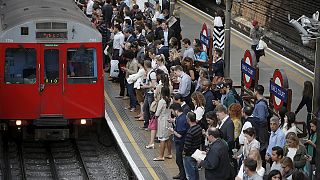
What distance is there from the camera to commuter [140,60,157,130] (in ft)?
72.8

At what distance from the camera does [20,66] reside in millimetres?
21562

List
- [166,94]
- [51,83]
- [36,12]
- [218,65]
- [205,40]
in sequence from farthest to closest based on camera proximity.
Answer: [205,40], [218,65], [36,12], [51,83], [166,94]

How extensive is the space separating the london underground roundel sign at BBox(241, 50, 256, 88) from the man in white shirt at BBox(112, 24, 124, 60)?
479 cm

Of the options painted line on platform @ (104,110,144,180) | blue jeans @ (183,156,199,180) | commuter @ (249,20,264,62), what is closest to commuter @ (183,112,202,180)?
blue jeans @ (183,156,199,180)

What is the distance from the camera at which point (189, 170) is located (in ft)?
58.4

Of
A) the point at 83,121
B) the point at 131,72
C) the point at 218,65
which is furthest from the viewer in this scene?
the point at 131,72

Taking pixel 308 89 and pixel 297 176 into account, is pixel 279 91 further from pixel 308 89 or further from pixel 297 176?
pixel 297 176

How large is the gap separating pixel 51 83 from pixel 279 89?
5266 mm

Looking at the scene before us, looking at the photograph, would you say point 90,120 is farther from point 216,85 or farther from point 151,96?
point 216,85

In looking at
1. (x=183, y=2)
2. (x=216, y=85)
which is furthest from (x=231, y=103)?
(x=183, y=2)

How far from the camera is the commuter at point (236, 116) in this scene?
700 inches

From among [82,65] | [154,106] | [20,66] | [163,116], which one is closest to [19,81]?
[20,66]

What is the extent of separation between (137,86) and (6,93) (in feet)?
11.2

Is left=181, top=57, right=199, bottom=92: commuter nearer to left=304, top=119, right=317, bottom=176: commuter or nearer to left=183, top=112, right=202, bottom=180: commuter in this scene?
left=183, top=112, right=202, bottom=180: commuter
